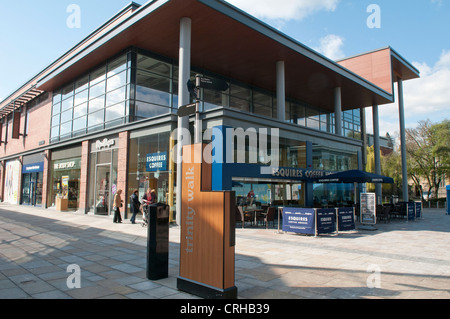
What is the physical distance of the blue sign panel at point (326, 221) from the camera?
1151 centimetres

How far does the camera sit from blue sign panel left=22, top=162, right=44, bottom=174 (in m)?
25.6

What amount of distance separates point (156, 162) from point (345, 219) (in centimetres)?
927

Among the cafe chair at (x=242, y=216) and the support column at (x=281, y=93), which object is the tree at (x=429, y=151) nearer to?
the support column at (x=281, y=93)

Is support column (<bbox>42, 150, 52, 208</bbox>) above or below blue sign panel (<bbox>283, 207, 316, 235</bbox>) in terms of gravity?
above

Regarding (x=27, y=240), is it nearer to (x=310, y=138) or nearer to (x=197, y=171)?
(x=197, y=171)

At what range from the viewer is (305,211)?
11.7m

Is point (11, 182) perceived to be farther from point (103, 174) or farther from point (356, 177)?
point (356, 177)

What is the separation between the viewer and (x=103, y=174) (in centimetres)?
1878

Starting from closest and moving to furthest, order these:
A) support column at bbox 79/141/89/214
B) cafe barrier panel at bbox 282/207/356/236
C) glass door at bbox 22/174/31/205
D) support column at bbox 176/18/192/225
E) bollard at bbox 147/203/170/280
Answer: bollard at bbox 147/203/170/280
cafe barrier panel at bbox 282/207/356/236
support column at bbox 176/18/192/225
support column at bbox 79/141/89/214
glass door at bbox 22/174/31/205

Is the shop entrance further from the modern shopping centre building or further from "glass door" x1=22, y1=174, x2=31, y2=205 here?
the modern shopping centre building

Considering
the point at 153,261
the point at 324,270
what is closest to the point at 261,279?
the point at 324,270

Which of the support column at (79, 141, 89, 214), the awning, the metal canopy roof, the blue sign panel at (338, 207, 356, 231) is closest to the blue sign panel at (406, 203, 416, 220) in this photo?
the awning
